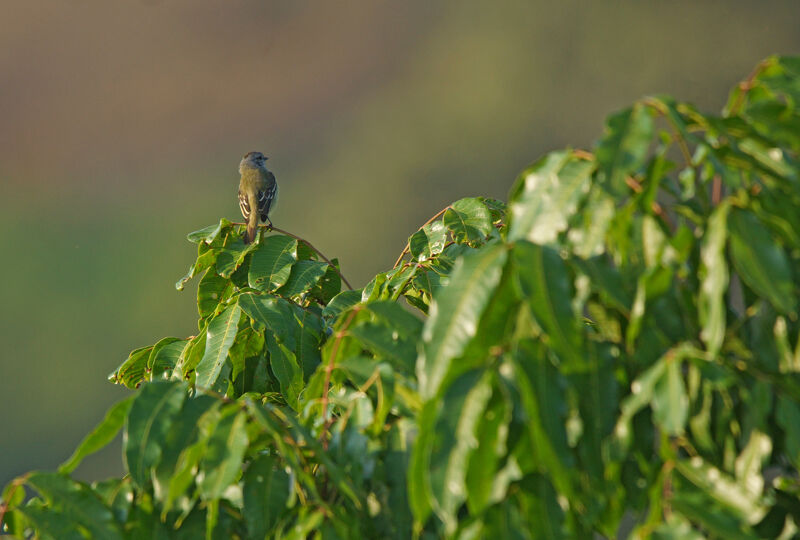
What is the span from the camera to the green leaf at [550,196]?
1.03 m

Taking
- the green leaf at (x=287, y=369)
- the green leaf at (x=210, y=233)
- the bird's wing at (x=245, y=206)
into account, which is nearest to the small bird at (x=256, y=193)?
the bird's wing at (x=245, y=206)

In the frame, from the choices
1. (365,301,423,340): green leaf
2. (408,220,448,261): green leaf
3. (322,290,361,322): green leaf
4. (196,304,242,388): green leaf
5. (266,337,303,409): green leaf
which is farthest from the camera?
(408,220,448,261): green leaf

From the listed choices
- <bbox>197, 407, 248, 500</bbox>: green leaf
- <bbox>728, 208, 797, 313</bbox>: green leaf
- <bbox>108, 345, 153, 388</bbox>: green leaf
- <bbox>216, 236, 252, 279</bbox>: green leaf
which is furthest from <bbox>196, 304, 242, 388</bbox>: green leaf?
<bbox>728, 208, 797, 313</bbox>: green leaf

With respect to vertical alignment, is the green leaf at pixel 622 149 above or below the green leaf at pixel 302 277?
above

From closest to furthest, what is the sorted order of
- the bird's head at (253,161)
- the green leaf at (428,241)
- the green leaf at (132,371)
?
the green leaf at (428,241) → the green leaf at (132,371) → the bird's head at (253,161)

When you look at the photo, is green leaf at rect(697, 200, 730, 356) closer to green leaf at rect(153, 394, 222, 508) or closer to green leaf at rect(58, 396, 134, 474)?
green leaf at rect(153, 394, 222, 508)

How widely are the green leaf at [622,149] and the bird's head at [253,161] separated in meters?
4.34

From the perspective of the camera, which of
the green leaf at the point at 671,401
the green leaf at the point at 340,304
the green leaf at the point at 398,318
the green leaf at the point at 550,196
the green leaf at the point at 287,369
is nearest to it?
the green leaf at the point at 671,401

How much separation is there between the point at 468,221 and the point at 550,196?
1228 mm

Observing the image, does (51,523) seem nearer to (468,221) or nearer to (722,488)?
(722,488)

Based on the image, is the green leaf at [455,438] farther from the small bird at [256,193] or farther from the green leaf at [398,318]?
the small bird at [256,193]

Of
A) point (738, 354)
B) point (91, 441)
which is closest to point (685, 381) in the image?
point (738, 354)

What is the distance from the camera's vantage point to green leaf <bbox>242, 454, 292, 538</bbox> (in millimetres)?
1179

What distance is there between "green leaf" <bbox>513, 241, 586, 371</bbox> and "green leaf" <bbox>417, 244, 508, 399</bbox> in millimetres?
44
